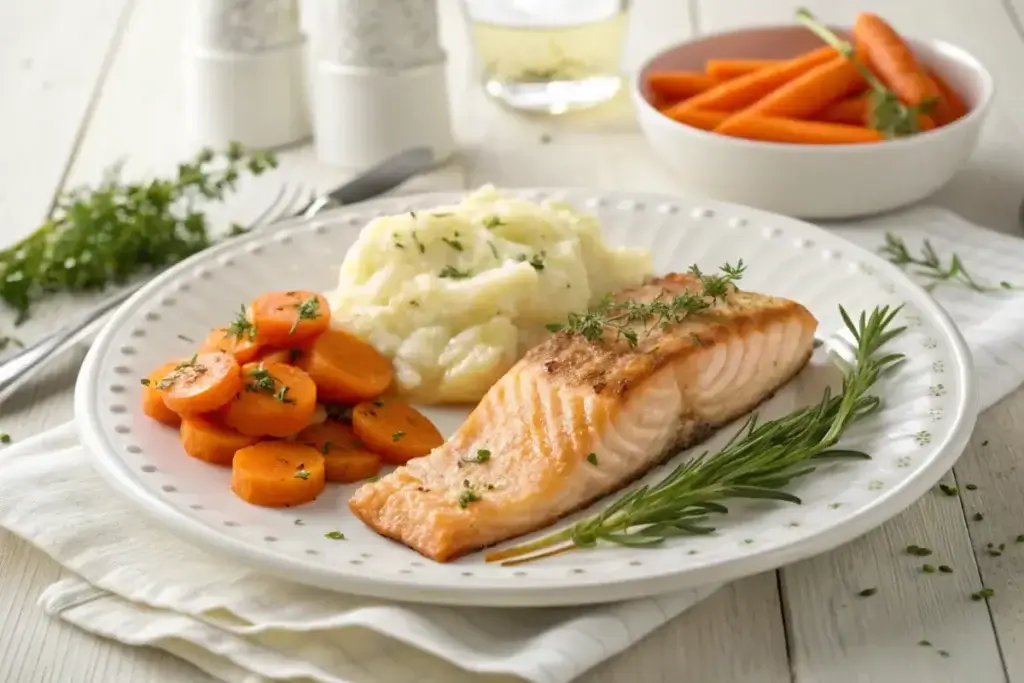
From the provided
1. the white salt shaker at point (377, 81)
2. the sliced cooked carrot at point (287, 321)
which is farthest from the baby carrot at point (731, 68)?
the sliced cooked carrot at point (287, 321)

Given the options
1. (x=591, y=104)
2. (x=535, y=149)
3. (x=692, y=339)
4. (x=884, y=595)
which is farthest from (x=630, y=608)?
(x=591, y=104)

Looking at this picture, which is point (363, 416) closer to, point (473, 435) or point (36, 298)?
point (473, 435)

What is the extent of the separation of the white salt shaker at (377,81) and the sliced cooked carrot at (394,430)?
5.89 ft

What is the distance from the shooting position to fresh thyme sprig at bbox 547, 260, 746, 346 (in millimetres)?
2873

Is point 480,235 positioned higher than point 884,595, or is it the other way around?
point 480,235

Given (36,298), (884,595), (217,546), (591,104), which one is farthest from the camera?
(591,104)

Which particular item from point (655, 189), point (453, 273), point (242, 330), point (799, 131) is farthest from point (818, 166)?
point (242, 330)

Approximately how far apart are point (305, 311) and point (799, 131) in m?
1.94

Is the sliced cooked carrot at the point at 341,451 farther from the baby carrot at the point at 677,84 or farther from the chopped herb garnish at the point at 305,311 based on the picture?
the baby carrot at the point at 677,84

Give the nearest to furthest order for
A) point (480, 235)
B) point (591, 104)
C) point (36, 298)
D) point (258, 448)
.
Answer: point (258, 448), point (480, 235), point (36, 298), point (591, 104)

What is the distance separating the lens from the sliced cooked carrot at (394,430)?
2.82 m

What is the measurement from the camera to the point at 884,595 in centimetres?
252

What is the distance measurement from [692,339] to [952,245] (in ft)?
4.75

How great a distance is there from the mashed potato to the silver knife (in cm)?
70
